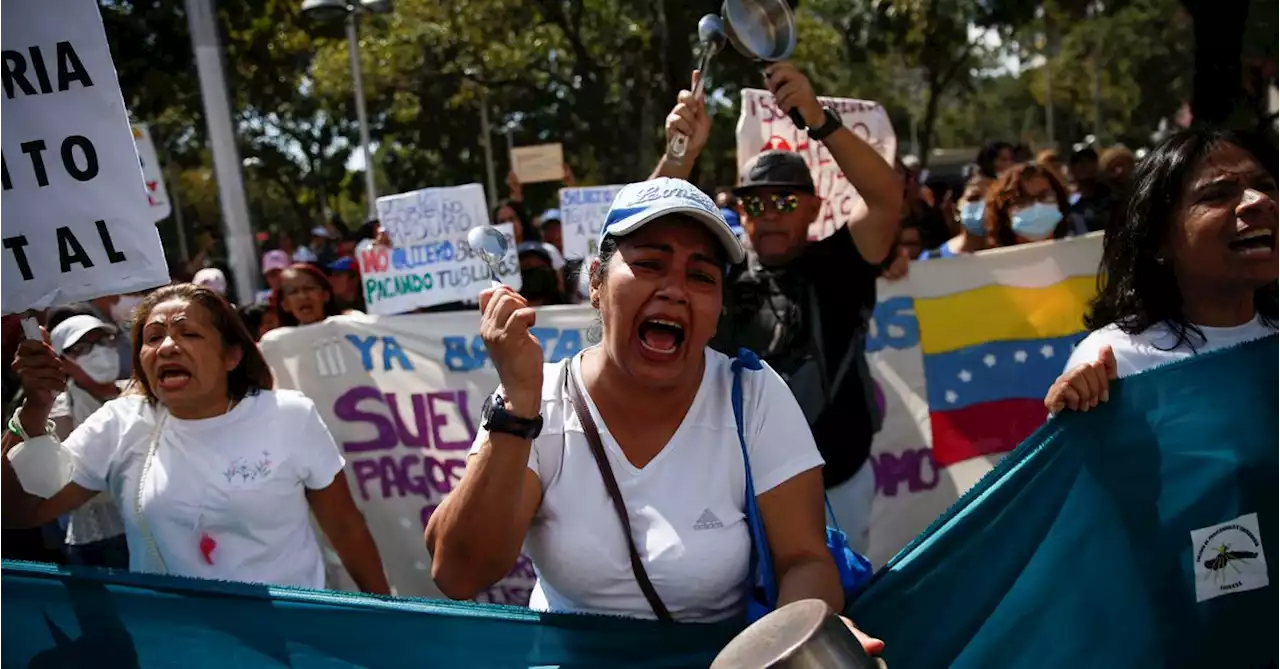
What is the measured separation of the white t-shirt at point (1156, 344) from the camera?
2268 millimetres

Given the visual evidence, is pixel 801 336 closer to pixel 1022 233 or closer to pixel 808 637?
pixel 808 637

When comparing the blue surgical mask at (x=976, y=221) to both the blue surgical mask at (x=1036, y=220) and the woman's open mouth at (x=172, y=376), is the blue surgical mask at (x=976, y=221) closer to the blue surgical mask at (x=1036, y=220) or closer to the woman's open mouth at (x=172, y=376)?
the blue surgical mask at (x=1036, y=220)

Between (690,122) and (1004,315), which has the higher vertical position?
(690,122)

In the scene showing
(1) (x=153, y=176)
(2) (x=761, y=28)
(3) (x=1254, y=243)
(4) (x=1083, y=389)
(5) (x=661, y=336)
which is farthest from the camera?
(1) (x=153, y=176)

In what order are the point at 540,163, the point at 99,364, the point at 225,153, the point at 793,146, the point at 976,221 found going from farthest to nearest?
the point at 540,163 < the point at 225,153 < the point at 976,221 < the point at 793,146 < the point at 99,364

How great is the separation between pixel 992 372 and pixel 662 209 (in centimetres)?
359

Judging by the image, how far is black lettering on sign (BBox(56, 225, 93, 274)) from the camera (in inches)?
95.3

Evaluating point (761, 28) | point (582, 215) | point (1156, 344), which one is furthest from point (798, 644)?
point (582, 215)

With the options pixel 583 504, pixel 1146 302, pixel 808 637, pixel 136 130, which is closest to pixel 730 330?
pixel 1146 302

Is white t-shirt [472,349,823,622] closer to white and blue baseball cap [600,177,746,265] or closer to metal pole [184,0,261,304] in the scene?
white and blue baseball cap [600,177,746,265]

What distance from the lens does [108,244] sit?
2.45 meters

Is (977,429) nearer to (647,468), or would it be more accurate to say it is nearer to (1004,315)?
(1004,315)

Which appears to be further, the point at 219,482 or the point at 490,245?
the point at 219,482

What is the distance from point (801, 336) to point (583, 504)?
150cm
